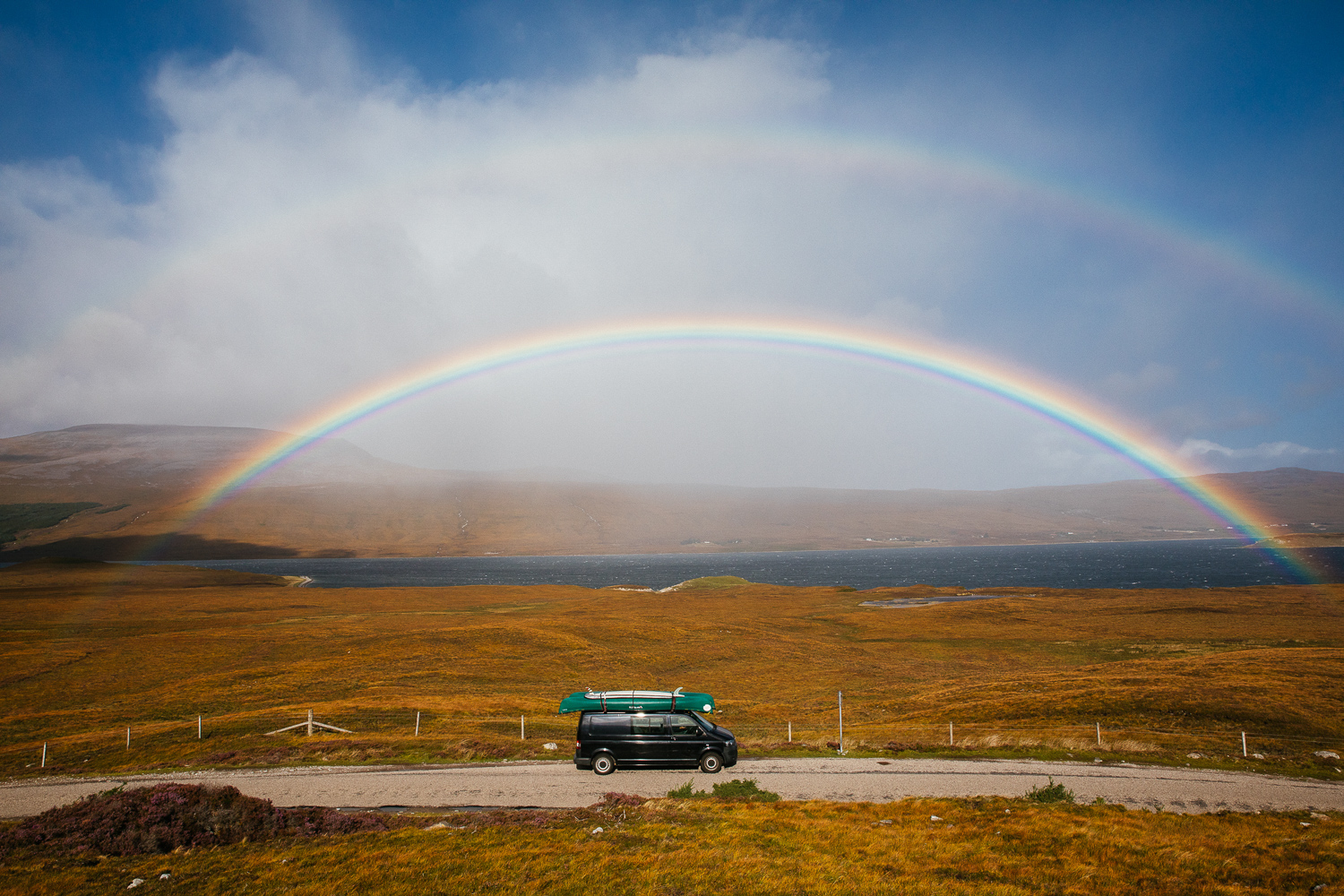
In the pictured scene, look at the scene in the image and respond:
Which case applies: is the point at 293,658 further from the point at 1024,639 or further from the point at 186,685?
the point at 1024,639

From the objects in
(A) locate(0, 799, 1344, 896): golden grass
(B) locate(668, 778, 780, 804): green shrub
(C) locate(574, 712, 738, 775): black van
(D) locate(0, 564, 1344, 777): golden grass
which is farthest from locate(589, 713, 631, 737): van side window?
(A) locate(0, 799, 1344, 896): golden grass

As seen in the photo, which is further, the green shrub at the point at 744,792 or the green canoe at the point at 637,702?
the green canoe at the point at 637,702

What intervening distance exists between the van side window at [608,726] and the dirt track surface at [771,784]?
146 centimetres

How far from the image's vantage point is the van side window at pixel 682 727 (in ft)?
85.2

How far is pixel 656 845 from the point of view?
16.0 meters

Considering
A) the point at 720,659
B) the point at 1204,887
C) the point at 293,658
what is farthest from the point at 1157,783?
Answer: the point at 293,658

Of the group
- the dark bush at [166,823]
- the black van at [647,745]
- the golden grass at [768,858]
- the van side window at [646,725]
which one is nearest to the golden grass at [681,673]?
the black van at [647,745]

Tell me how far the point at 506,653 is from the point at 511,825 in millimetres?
48691

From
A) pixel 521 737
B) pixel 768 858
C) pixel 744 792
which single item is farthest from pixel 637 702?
pixel 768 858

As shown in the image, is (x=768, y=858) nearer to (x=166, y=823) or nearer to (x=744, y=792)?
(x=744, y=792)

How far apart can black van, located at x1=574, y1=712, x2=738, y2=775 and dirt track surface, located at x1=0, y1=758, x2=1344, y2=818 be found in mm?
449

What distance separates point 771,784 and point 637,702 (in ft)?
19.5

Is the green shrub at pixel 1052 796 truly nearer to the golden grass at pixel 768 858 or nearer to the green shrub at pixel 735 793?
the golden grass at pixel 768 858

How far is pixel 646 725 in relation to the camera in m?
25.9
